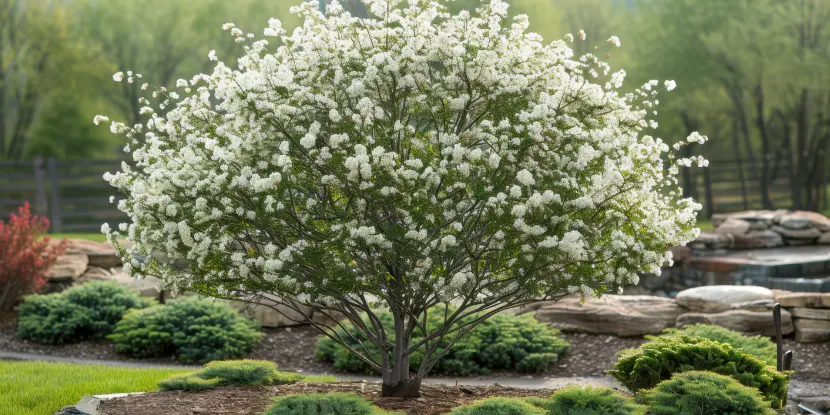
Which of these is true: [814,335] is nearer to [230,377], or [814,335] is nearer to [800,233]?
[230,377]

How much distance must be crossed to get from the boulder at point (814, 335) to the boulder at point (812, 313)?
0.59 feet

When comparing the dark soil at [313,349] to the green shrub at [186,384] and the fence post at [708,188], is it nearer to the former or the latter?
the green shrub at [186,384]

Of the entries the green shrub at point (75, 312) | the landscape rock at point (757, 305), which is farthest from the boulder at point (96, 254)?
the landscape rock at point (757, 305)

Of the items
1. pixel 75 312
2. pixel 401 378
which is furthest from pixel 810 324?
pixel 75 312

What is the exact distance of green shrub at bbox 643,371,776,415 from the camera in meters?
6.59

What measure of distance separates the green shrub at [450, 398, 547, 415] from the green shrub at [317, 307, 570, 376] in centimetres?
460

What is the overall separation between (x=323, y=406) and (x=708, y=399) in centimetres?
286

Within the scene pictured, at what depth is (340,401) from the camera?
21.0 ft

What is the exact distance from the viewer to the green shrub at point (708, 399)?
6.59 meters

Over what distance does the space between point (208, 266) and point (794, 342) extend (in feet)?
28.2

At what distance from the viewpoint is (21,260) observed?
13289mm

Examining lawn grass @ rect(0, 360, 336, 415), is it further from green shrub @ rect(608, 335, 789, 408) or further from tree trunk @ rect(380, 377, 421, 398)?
green shrub @ rect(608, 335, 789, 408)

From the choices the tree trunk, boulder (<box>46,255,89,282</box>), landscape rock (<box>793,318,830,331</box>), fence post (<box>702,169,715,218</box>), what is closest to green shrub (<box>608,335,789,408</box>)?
the tree trunk

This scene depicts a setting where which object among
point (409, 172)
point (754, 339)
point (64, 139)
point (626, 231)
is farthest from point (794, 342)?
point (64, 139)
